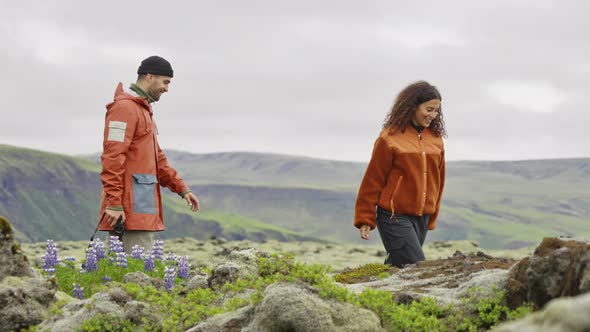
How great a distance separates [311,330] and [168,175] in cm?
584

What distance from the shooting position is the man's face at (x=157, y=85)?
1079 cm

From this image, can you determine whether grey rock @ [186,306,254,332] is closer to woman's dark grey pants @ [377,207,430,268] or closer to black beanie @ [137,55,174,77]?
woman's dark grey pants @ [377,207,430,268]

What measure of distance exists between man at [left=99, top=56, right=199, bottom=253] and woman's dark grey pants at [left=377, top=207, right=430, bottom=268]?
357 centimetres

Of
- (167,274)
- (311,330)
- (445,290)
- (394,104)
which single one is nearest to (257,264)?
(167,274)

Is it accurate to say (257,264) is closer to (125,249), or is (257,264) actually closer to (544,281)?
(125,249)

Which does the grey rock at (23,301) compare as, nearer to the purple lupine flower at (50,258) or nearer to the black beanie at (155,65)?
the purple lupine flower at (50,258)

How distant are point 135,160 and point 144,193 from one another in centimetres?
51

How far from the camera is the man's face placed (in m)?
10.8

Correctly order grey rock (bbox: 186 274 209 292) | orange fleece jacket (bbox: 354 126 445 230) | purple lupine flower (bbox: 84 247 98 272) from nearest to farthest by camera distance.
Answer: grey rock (bbox: 186 274 209 292) < purple lupine flower (bbox: 84 247 98 272) < orange fleece jacket (bbox: 354 126 445 230)

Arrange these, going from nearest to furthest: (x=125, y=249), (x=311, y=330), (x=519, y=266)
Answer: (x=311, y=330) < (x=519, y=266) < (x=125, y=249)

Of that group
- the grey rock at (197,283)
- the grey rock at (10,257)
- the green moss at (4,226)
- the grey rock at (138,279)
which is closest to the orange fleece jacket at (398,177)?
the grey rock at (197,283)

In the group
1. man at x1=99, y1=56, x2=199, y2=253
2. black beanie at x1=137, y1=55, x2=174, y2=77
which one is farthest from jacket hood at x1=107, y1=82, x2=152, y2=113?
black beanie at x1=137, y1=55, x2=174, y2=77

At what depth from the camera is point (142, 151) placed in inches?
425

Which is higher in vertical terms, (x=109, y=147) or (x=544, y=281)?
(x=109, y=147)
